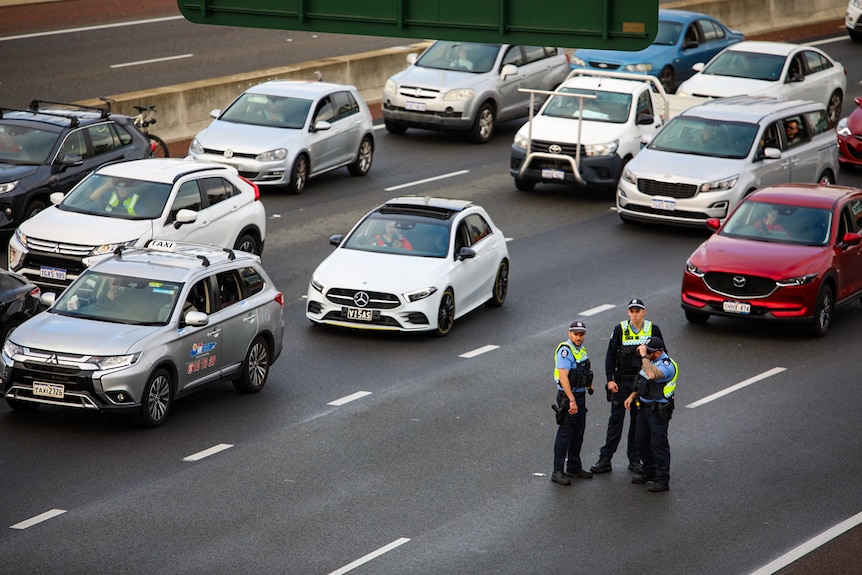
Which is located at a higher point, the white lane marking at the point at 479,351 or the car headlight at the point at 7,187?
the car headlight at the point at 7,187

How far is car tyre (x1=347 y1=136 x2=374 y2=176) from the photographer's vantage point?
30078 mm

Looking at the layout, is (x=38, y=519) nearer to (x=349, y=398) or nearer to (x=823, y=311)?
(x=349, y=398)

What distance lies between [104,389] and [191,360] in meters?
1.29

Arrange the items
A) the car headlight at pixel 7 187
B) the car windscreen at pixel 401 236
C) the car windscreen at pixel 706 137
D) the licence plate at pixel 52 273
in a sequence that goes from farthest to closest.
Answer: the car windscreen at pixel 706 137 → the car headlight at pixel 7 187 → the car windscreen at pixel 401 236 → the licence plate at pixel 52 273

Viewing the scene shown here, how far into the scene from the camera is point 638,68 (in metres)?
36.5

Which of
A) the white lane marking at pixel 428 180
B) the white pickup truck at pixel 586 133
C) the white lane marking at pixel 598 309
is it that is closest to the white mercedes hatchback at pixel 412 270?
the white lane marking at pixel 598 309

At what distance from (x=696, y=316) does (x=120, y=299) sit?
8.05 m

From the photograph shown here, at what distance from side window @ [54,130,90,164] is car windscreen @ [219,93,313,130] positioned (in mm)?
3983

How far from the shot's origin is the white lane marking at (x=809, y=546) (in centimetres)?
1343

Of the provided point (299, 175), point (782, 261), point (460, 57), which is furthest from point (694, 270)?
point (460, 57)

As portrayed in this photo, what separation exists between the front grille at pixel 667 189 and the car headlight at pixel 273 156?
20.2 feet

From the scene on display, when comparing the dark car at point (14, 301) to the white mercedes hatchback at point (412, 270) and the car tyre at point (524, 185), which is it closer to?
the white mercedes hatchback at point (412, 270)

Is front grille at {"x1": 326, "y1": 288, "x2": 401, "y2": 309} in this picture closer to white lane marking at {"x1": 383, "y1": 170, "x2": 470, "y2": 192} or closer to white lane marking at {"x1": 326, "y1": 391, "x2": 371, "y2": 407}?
white lane marking at {"x1": 326, "y1": 391, "x2": 371, "y2": 407}

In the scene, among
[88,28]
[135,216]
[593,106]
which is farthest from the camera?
[88,28]
